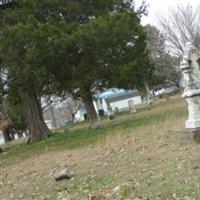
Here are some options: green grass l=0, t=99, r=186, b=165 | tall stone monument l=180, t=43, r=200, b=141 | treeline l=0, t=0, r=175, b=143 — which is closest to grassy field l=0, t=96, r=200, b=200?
tall stone monument l=180, t=43, r=200, b=141

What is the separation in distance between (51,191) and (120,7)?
50.2 feet

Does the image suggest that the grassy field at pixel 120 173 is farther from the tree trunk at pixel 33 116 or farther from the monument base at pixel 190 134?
the tree trunk at pixel 33 116

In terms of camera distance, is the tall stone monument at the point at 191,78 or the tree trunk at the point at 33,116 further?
the tree trunk at the point at 33,116

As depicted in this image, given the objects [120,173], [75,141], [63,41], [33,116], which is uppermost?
[63,41]

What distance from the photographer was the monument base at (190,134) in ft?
36.5

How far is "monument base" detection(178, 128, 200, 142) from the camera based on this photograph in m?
11.1

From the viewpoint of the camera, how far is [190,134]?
11.2m

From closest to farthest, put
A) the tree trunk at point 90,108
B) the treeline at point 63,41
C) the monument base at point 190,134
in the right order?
the monument base at point 190,134, the treeline at point 63,41, the tree trunk at point 90,108

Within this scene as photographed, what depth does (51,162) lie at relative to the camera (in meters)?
14.3

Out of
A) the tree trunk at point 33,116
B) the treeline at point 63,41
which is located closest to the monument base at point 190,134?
the treeline at point 63,41

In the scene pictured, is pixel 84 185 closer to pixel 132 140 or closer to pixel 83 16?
pixel 132 140

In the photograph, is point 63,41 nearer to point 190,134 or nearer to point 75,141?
point 75,141

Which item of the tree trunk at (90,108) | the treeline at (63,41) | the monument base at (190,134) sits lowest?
the monument base at (190,134)

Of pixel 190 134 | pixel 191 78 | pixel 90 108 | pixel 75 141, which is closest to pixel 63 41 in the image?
pixel 75 141
